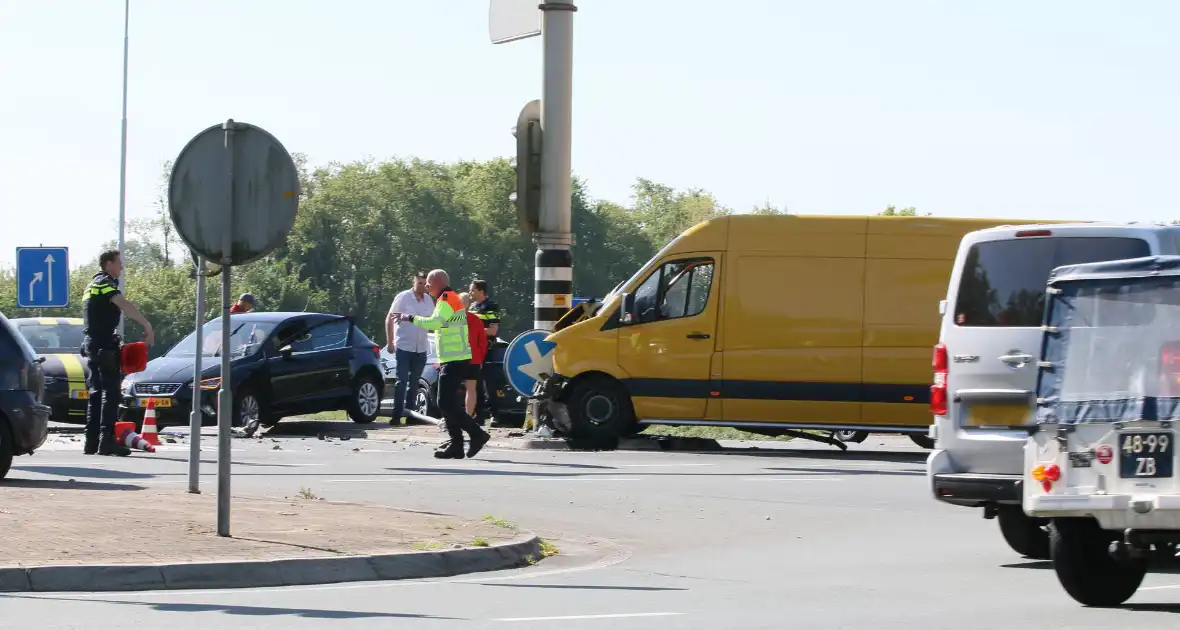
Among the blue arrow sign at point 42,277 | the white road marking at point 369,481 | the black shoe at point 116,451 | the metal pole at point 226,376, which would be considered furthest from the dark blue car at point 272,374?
the metal pole at point 226,376

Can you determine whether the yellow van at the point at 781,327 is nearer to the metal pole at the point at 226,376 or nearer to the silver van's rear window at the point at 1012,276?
the silver van's rear window at the point at 1012,276

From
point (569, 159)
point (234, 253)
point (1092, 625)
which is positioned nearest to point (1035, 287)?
point (1092, 625)

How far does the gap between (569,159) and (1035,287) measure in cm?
1208

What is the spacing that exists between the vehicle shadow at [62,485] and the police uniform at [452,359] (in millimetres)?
4964

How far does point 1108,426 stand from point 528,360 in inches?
532

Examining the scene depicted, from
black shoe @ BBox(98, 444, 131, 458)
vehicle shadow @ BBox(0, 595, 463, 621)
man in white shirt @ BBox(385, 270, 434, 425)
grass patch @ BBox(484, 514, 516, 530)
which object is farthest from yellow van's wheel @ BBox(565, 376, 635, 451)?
vehicle shadow @ BBox(0, 595, 463, 621)

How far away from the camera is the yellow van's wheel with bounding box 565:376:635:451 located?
21406mm

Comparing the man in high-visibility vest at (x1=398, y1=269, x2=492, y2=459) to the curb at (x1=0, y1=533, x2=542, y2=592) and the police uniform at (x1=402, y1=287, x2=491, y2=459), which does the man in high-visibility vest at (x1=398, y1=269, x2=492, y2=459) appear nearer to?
the police uniform at (x1=402, y1=287, x2=491, y2=459)

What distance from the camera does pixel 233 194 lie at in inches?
451

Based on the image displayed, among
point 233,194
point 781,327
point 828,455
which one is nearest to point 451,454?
point 781,327

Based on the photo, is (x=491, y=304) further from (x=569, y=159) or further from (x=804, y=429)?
(x=804, y=429)

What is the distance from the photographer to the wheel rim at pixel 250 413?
2362 cm

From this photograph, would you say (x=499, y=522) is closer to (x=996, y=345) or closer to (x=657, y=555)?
(x=657, y=555)

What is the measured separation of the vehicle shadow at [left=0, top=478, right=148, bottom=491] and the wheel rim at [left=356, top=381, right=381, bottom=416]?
405 inches
